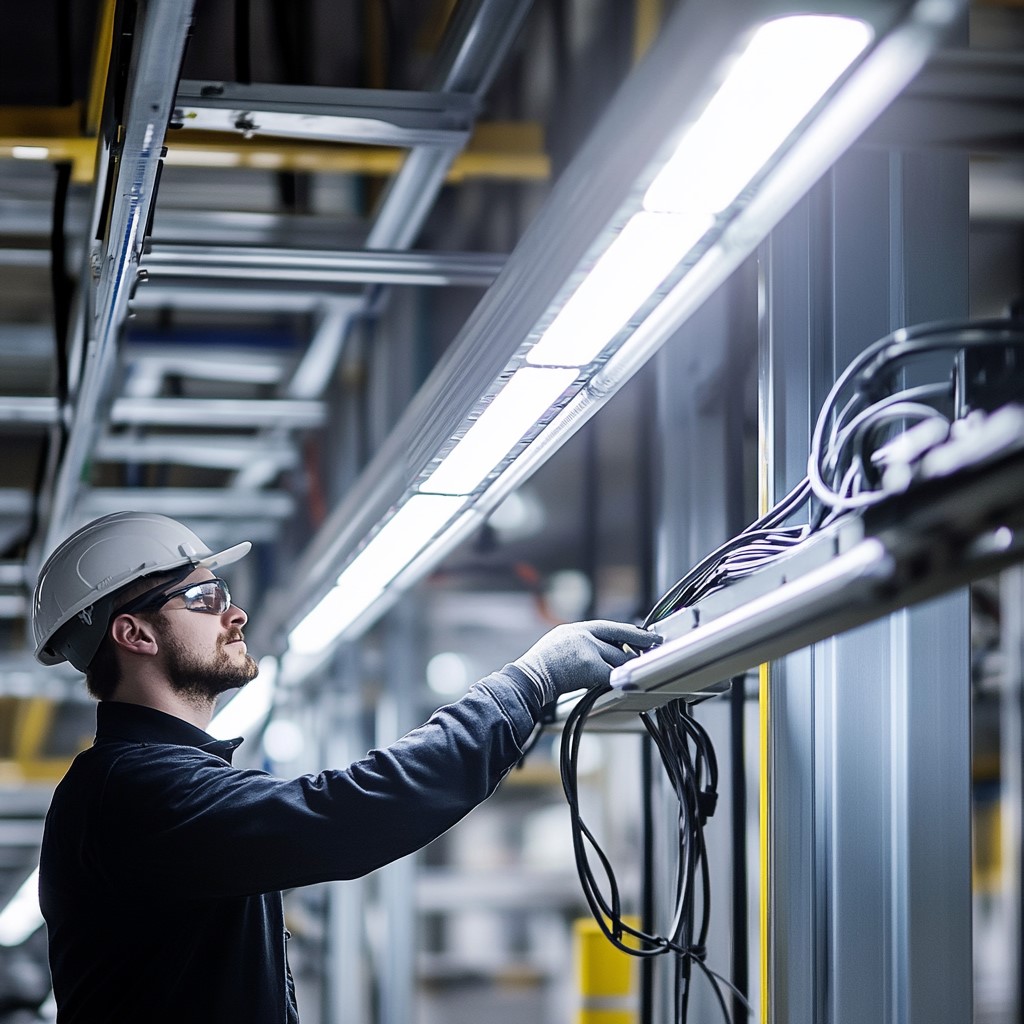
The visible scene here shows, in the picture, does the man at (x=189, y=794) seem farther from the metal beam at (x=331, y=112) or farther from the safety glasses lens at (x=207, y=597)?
the metal beam at (x=331, y=112)

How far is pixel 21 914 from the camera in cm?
536

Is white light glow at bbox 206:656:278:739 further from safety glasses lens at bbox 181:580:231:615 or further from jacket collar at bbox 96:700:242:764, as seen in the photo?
jacket collar at bbox 96:700:242:764

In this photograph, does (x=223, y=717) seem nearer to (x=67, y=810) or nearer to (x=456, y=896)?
(x=67, y=810)

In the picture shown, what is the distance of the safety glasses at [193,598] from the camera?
92.4 inches

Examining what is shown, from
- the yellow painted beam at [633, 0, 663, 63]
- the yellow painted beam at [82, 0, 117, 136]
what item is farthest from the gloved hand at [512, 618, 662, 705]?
the yellow painted beam at [633, 0, 663, 63]

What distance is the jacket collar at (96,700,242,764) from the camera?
7.27 feet

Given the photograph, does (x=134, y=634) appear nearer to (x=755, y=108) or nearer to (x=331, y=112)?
(x=331, y=112)

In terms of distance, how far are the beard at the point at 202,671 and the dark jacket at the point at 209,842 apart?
0.08 metres

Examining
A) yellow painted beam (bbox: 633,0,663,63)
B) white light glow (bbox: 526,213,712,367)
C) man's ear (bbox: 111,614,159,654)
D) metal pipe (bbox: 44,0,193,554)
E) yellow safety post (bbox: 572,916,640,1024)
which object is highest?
yellow painted beam (bbox: 633,0,663,63)

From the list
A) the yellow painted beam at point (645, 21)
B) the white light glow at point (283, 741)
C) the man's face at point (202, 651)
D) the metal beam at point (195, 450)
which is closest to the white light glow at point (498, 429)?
the man's face at point (202, 651)

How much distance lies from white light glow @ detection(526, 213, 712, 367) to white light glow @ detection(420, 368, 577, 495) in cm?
6

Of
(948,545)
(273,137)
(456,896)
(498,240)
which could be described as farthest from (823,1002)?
(456,896)

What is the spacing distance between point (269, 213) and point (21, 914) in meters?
3.12

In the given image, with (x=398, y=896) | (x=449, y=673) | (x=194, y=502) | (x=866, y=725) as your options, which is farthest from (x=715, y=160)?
(x=449, y=673)
